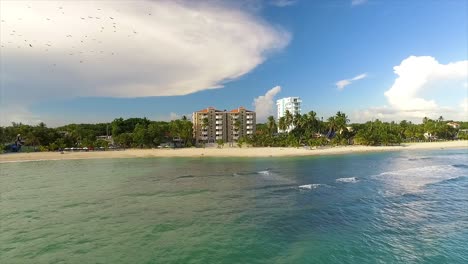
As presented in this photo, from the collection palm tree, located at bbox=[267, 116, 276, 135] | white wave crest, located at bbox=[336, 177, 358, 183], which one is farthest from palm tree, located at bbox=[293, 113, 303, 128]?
white wave crest, located at bbox=[336, 177, 358, 183]

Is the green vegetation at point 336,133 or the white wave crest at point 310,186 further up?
the green vegetation at point 336,133

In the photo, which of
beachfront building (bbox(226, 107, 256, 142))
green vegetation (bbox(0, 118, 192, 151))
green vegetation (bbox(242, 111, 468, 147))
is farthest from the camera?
beachfront building (bbox(226, 107, 256, 142))

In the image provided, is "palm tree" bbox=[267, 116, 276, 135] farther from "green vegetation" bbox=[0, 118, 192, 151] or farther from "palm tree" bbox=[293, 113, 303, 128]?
"green vegetation" bbox=[0, 118, 192, 151]

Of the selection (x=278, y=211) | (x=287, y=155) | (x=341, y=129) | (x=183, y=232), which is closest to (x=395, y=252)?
(x=278, y=211)

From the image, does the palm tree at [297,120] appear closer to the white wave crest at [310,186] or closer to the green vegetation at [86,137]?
the green vegetation at [86,137]

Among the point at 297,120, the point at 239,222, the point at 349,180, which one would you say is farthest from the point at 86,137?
the point at 239,222

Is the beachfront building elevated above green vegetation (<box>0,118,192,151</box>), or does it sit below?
above

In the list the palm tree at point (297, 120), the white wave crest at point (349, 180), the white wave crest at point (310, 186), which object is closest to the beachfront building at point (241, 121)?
the palm tree at point (297, 120)
